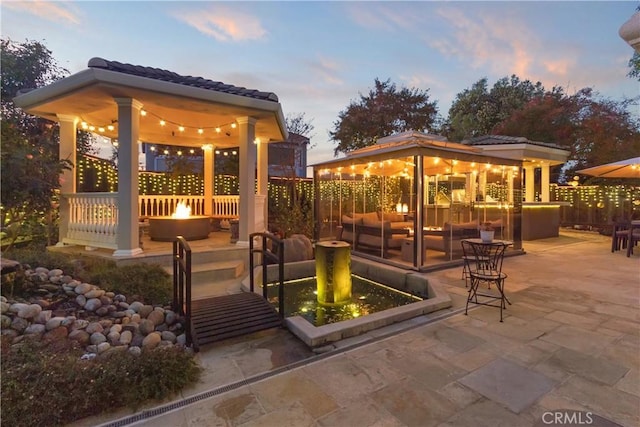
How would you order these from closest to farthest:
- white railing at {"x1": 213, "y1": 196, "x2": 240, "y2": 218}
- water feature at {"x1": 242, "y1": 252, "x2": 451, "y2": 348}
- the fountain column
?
water feature at {"x1": 242, "y1": 252, "x2": 451, "y2": 348} → the fountain column → white railing at {"x1": 213, "y1": 196, "x2": 240, "y2": 218}

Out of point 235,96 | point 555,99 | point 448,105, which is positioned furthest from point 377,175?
point 448,105

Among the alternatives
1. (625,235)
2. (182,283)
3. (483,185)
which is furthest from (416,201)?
(625,235)

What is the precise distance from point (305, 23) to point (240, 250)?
17.7ft

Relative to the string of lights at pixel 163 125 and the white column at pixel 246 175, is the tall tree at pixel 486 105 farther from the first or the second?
the white column at pixel 246 175

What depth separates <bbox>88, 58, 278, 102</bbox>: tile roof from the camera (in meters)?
4.36

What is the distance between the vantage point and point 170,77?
15.9 ft

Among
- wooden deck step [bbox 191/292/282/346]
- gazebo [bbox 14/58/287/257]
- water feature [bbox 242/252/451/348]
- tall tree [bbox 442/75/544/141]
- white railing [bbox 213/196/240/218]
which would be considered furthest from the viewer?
tall tree [bbox 442/75/544/141]

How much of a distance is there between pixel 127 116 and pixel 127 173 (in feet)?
2.92

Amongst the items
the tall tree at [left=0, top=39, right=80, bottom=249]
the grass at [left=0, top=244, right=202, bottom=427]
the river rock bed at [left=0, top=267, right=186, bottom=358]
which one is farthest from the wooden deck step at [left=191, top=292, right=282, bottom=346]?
the tall tree at [left=0, top=39, right=80, bottom=249]

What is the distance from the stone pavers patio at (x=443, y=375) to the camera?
6.58 feet

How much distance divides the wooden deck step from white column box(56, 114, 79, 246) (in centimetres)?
401

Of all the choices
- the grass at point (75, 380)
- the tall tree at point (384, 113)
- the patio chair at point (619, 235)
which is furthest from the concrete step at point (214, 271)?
the tall tree at point (384, 113)

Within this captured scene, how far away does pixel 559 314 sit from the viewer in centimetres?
379

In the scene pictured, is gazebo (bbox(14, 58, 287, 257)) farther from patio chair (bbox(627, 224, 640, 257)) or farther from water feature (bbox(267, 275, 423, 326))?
patio chair (bbox(627, 224, 640, 257))
